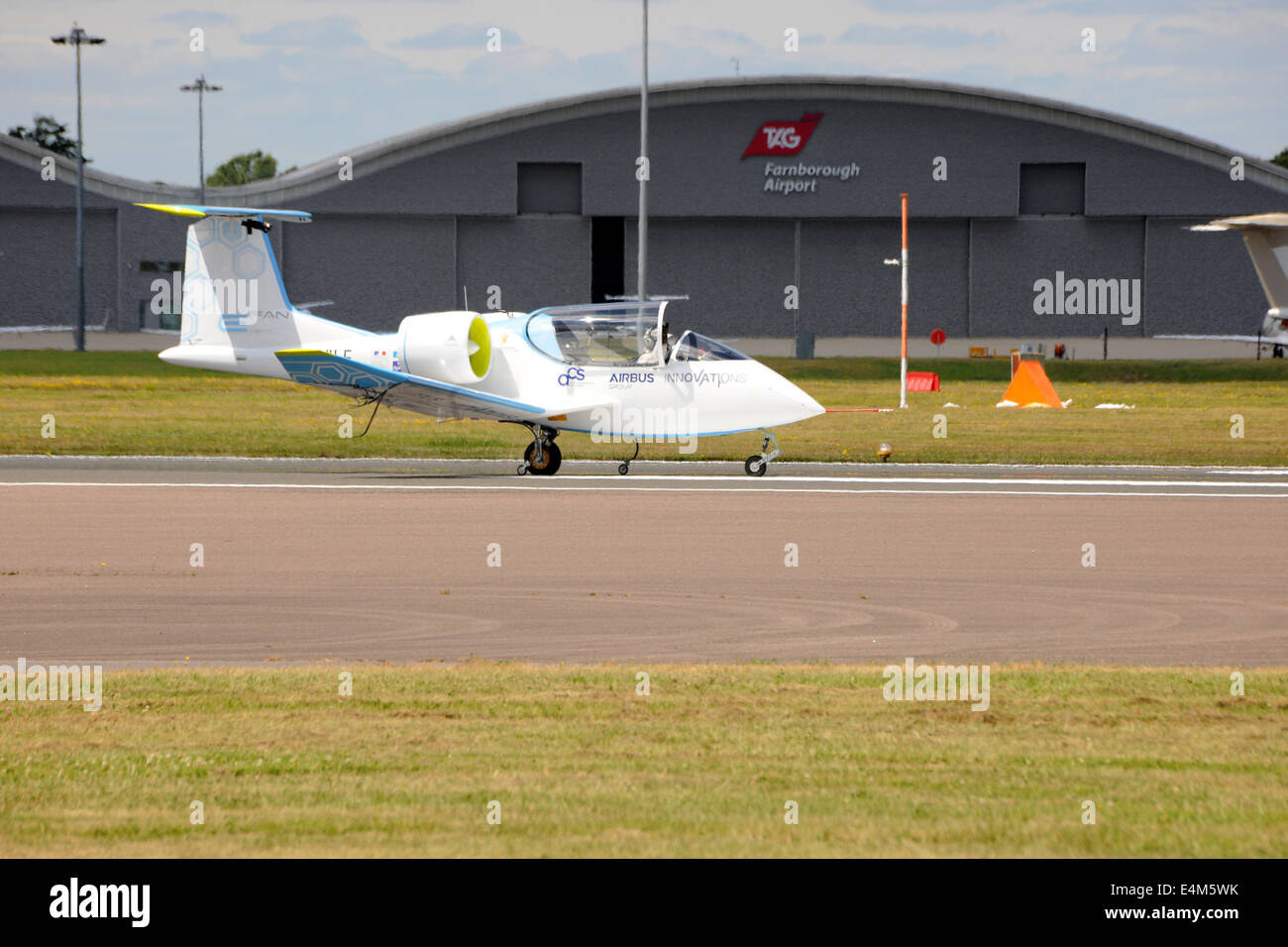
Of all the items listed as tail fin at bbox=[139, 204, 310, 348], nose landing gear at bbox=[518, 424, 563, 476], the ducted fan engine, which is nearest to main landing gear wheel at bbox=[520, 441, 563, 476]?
nose landing gear at bbox=[518, 424, 563, 476]

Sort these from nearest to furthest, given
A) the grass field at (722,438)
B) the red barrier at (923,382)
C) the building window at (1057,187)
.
→ the grass field at (722,438), the red barrier at (923,382), the building window at (1057,187)

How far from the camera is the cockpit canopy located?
2283 cm

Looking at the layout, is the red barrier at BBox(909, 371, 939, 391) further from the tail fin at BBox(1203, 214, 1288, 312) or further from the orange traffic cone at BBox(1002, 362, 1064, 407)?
the tail fin at BBox(1203, 214, 1288, 312)

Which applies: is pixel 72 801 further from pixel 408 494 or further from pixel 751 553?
pixel 408 494

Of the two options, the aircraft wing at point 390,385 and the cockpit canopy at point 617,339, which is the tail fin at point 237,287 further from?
the cockpit canopy at point 617,339

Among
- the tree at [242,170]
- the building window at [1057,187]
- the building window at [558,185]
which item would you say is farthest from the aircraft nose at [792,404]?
the tree at [242,170]

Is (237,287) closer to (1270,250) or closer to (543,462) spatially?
(543,462)

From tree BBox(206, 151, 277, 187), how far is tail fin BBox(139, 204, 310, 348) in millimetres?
133335

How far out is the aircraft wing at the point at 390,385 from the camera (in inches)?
896

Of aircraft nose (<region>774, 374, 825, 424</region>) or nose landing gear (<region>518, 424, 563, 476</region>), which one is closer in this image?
aircraft nose (<region>774, 374, 825, 424</region>)

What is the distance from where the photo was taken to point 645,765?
24.7 ft

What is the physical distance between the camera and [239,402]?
35594mm

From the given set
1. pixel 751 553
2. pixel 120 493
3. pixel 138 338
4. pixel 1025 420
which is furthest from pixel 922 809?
pixel 138 338

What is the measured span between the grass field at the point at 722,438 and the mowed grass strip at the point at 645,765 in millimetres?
17422
